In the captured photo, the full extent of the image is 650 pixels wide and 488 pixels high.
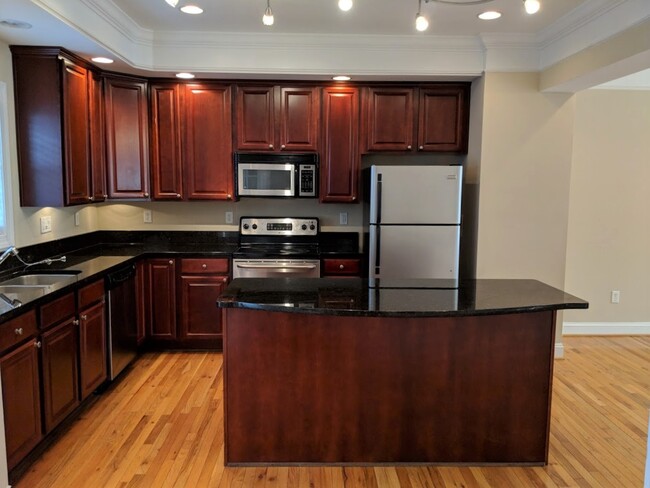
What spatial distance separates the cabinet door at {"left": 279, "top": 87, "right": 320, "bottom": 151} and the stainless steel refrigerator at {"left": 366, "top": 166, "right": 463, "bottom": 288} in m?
0.68

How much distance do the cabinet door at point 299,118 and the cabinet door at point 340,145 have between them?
0.28ft

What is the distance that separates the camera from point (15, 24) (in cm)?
280

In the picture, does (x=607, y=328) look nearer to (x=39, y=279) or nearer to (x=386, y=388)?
(x=386, y=388)

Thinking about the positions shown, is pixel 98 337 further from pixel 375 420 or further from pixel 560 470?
pixel 560 470

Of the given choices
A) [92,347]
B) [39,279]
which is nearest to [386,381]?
[92,347]

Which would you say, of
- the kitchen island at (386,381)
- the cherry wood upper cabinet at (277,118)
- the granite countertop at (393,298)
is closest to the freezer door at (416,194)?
the cherry wood upper cabinet at (277,118)

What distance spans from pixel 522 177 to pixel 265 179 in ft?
6.93

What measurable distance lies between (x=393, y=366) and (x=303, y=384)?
457 millimetres

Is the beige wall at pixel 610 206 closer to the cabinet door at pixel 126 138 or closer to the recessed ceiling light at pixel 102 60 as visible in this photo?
the cabinet door at pixel 126 138

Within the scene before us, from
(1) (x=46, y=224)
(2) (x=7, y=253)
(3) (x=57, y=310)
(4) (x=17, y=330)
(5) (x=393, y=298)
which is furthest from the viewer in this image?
(1) (x=46, y=224)

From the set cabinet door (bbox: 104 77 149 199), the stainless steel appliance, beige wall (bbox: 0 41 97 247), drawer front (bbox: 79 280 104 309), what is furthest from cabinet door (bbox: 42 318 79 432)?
cabinet door (bbox: 104 77 149 199)

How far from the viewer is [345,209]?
15.7 feet

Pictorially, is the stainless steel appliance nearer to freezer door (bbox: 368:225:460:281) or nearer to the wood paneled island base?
the wood paneled island base

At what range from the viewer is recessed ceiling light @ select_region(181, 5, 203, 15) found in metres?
3.31
